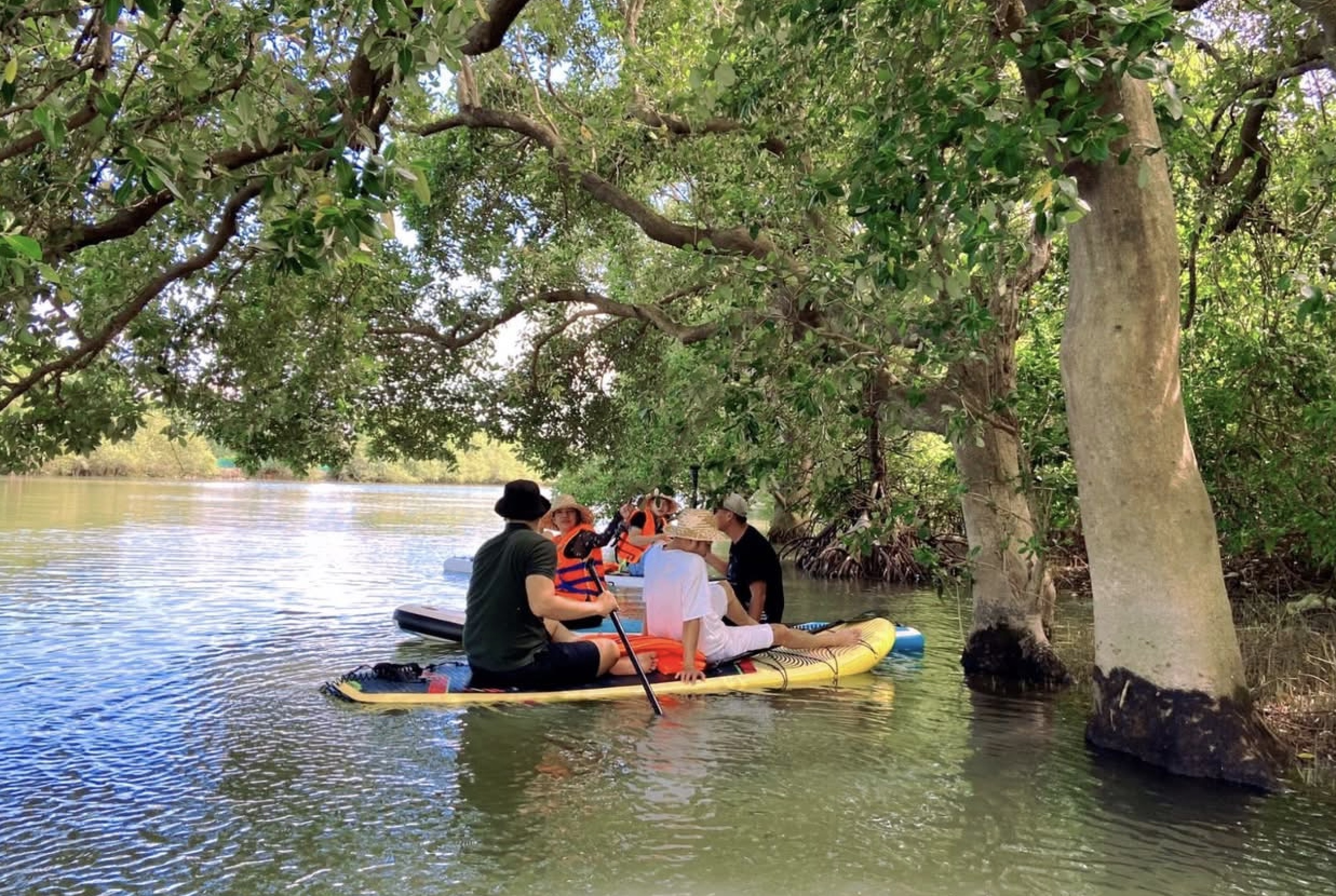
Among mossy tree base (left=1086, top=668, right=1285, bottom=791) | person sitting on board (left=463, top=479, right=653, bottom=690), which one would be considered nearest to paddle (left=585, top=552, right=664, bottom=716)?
person sitting on board (left=463, top=479, right=653, bottom=690)

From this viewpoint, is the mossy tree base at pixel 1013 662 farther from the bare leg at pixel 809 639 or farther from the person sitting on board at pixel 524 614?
the person sitting on board at pixel 524 614

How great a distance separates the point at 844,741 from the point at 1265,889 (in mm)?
2486

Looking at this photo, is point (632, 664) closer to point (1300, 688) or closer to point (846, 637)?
point (846, 637)

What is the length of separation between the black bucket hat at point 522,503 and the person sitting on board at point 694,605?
110cm

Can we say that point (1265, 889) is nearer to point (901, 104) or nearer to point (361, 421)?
point (901, 104)

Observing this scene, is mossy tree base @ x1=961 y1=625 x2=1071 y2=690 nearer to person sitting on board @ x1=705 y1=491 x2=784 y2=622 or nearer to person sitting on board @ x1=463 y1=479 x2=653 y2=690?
person sitting on board @ x1=705 y1=491 x2=784 y2=622

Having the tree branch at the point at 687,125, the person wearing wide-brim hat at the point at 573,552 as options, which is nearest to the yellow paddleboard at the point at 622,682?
the person wearing wide-brim hat at the point at 573,552

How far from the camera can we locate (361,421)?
462 inches

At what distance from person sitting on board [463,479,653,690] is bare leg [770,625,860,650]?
1.58 m

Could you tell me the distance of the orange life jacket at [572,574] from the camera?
7.98 metres

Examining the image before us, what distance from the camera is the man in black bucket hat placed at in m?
6.04

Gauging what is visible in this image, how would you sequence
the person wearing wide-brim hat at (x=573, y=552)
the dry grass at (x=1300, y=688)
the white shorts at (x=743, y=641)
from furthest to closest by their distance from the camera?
the person wearing wide-brim hat at (x=573, y=552), the white shorts at (x=743, y=641), the dry grass at (x=1300, y=688)

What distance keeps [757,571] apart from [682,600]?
1.58 meters

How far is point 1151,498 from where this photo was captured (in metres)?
5.19
